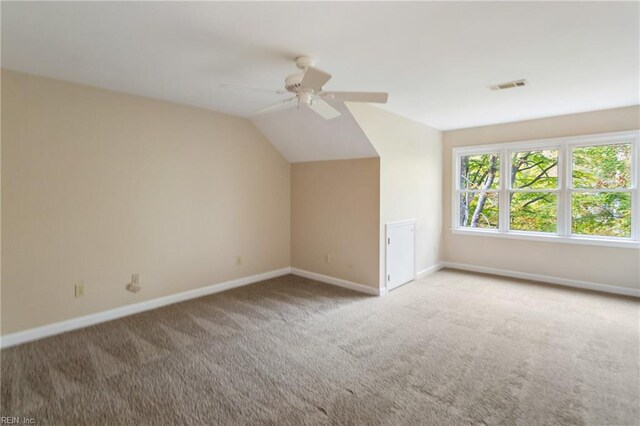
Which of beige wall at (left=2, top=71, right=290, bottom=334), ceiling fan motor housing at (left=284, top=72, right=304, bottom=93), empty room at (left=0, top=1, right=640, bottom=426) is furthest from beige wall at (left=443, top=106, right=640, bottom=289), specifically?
ceiling fan motor housing at (left=284, top=72, right=304, bottom=93)

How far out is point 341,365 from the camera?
2.60m

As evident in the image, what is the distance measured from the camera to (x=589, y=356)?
273 cm

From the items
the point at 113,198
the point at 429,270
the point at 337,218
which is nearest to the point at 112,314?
the point at 113,198

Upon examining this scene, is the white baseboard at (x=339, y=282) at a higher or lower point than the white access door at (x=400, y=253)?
lower

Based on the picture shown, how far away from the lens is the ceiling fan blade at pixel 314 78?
83.1 inches

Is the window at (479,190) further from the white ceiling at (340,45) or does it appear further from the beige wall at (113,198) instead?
the beige wall at (113,198)

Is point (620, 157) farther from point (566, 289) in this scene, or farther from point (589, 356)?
point (589, 356)

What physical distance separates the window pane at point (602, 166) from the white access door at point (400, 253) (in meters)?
2.43

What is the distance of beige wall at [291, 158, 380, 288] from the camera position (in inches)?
171

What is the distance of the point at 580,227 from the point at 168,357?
18.0ft

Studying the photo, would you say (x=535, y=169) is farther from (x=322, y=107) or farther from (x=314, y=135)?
(x=322, y=107)

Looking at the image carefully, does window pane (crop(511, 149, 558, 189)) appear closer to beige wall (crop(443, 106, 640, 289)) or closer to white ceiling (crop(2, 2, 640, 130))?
beige wall (crop(443, 106, 640, 289))

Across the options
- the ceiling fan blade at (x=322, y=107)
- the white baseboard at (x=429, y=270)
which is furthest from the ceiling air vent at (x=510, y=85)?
the white baseboard at (x=429, y=270)

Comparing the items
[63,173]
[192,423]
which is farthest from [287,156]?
[192,423]
